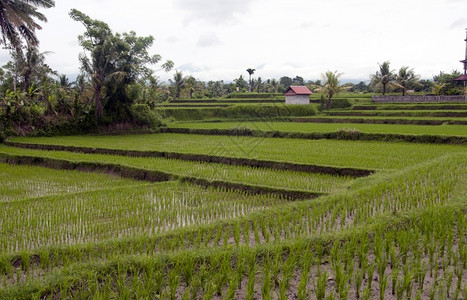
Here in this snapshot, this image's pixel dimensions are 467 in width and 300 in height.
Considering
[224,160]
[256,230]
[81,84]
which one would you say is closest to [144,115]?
[81,84]

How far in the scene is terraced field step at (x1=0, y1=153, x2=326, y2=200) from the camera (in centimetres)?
658

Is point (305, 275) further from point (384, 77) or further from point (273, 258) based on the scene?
point (384, 77)

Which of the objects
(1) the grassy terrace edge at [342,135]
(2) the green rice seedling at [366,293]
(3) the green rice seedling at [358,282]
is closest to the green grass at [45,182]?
(3) the green rice seedling at [358,282]

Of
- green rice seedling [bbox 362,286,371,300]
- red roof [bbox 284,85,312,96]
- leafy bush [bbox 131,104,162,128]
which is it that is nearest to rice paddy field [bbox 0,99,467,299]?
green rice seedling [bbox 362,286,371,300]

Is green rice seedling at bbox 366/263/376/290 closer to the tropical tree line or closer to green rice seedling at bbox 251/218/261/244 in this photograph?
green rice seedling at bbox 251/218/261/244

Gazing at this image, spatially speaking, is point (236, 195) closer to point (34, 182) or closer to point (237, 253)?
point (237, 253)

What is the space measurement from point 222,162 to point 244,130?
21.3ft

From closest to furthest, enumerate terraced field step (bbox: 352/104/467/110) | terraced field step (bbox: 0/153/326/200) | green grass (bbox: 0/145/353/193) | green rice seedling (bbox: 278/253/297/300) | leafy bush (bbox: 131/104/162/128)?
green rice seedling (bbox: 278/253/297/300) < terraced field step (bbox: 0/153/326/200) < green grass (bbox: 0/145/353/193) < leafy bush (bbox: 131/104/162/128) < terraced field step (bbox: 352/104/467/110)

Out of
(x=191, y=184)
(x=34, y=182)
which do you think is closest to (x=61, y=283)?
(x=191, y=184)

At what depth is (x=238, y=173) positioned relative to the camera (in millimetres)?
8031

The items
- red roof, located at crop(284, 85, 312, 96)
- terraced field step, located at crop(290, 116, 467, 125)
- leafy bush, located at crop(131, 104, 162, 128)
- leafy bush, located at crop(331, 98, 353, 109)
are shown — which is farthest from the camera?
red roof, located at crop(284, 85, 312, 96)

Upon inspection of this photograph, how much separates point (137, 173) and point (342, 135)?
24.8 feet

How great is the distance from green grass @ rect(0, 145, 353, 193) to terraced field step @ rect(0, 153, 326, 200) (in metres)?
0.13

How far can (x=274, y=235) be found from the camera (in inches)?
167
